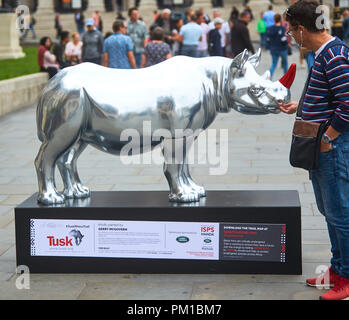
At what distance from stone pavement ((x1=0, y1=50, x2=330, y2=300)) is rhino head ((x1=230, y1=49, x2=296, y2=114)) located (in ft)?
4.24

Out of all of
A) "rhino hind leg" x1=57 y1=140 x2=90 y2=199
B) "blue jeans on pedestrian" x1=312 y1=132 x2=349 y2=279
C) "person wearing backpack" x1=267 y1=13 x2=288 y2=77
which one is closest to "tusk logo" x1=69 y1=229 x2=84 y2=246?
"rhino hind leg" x1=57 y1=140 x2=90 y2=199

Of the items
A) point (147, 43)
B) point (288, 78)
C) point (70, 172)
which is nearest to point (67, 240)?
point (70, 172)

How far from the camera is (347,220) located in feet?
14.6

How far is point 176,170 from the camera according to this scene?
A: 17.2 ft

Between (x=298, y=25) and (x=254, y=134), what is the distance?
702cm

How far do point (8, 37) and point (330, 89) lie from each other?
803 inches

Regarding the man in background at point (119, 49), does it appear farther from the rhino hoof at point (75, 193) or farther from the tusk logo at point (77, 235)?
the tusk logo at point (77, 235)

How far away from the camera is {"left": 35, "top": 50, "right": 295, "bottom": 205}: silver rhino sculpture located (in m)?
5.04

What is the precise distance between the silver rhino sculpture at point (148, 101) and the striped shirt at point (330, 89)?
0.61 m

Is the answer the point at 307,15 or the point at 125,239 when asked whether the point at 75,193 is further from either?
the point at 307,15

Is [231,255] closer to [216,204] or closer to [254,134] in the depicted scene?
[216,204]

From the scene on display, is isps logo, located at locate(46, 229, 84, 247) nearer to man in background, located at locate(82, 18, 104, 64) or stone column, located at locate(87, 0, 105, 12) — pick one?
man in background, located at locate(82, 18, 104, 64)

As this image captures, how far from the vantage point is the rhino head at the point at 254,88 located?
16.6 feet
